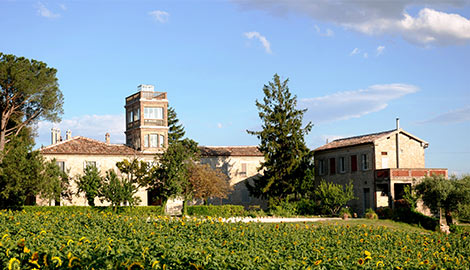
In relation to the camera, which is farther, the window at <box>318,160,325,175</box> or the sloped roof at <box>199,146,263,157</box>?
the sloped roof at <box>199,146,263,157</box>

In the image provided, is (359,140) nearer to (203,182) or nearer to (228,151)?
(228,151)

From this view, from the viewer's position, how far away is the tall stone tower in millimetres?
56594

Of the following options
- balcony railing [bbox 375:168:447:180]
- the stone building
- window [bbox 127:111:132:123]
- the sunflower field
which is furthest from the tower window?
the sunflower field

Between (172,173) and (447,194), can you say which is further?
(172,173)

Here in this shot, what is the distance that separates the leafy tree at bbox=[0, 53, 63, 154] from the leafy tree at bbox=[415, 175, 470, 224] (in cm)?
3214

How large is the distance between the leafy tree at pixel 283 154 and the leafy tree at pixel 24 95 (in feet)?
60.5

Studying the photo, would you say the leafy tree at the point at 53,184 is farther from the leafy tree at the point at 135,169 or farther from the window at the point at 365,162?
the window at the point at 365,162

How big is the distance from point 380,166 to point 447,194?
265 inches

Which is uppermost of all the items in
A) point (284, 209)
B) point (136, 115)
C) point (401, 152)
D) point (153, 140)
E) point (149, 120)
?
point (136, 115)

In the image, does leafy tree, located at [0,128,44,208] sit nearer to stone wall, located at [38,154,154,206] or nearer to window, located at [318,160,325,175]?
stone wall, located at [38,154,154,206]

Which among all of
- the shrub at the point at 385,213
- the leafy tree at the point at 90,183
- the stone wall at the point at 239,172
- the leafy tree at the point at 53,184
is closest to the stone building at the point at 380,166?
the shrub at the point at 385,213

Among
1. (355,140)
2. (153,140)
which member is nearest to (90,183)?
(153,140)

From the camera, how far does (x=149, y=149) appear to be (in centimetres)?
5628

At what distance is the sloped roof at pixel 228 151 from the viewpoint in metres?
57.3
